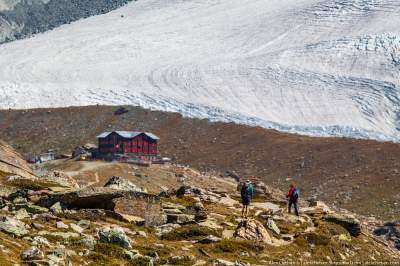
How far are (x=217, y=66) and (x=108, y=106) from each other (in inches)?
1032

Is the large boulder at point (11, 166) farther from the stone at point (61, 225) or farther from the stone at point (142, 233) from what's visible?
the stone at point (61, 225)

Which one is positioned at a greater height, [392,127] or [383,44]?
[383,44]

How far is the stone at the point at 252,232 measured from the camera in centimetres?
2951

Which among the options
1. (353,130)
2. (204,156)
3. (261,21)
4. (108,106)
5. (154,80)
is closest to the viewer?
(204,156)

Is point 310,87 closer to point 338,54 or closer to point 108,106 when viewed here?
point 338,54

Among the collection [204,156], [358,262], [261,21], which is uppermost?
[261,21]

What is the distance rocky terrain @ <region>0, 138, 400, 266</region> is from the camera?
22547 mm

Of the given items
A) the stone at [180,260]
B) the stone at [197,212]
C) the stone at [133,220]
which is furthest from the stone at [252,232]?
the stone at [180,260]

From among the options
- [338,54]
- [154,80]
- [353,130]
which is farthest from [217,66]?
[353,130]

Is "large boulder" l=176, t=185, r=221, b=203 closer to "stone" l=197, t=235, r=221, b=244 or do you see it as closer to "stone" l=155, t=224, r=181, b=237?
"stone" l=155, t=224, r=181, b=237

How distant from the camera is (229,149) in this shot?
419ft

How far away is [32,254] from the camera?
1984 centimetres

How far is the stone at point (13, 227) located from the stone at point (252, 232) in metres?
8.44

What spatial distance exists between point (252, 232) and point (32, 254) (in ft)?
38.0
